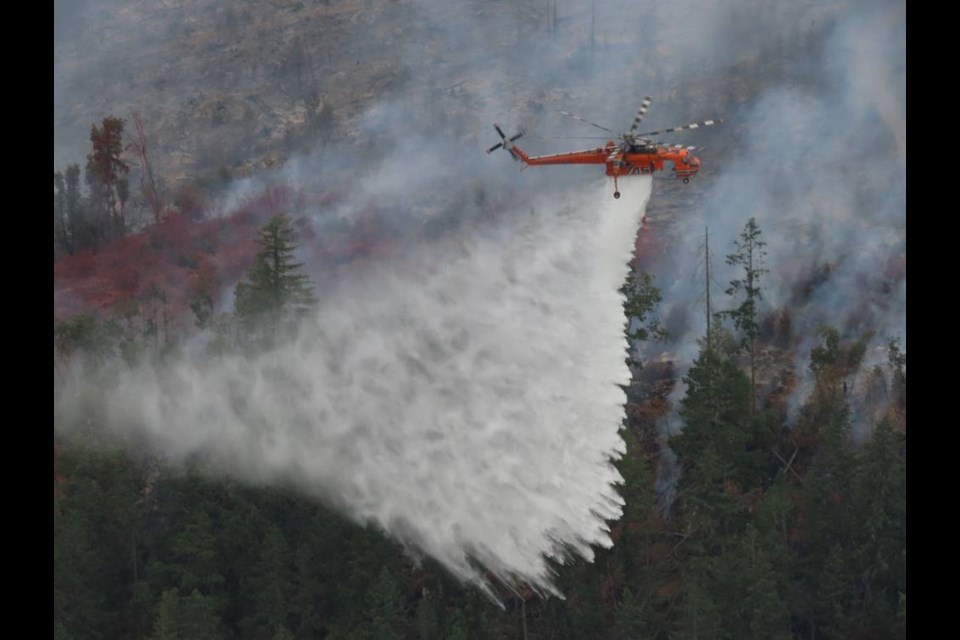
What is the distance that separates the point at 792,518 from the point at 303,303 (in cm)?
2378

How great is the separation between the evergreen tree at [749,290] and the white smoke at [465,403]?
56.3ft

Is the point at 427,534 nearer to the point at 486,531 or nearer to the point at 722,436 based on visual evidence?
the point at 486,531

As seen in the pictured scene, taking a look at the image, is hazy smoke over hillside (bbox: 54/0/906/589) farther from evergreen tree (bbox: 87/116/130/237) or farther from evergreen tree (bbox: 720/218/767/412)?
evergreen tree (bbox: 87/116/130/237)

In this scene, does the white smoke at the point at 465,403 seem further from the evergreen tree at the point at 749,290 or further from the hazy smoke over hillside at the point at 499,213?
the evergreen tree at the point at 749,290

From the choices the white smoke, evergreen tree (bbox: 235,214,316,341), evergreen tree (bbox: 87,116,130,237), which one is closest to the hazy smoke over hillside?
the white smoke

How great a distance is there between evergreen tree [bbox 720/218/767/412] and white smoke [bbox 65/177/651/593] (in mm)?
17169

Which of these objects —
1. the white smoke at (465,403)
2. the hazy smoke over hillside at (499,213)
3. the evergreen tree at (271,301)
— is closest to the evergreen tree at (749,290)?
the hazy smoke over hillside at (499,213)

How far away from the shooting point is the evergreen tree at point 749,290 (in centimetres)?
6944

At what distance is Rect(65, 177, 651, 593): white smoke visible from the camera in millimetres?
48000

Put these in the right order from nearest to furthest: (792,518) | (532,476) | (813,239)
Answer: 1. (532,476)
2. (792,518)
3. (813,239)

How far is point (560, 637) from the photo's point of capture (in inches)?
2263

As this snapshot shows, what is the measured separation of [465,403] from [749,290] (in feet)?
80.0

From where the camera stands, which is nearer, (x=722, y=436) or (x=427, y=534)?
(x=427, y=534)
